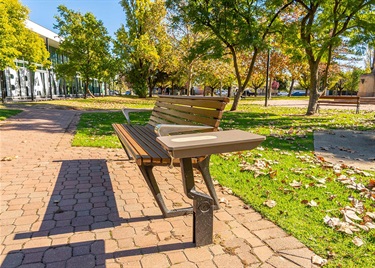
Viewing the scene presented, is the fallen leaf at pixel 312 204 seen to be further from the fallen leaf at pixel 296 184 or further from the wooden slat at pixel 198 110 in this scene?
the wooden slat at pixel 198 110

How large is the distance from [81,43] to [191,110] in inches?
992

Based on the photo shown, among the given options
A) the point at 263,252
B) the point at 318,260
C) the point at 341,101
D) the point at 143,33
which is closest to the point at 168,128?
the point at 263,252

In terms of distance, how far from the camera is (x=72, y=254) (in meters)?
2.25

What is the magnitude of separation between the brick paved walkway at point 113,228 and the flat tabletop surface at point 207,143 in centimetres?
88

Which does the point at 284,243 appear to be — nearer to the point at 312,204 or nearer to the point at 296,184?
the point at 312,204

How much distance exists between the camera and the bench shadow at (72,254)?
2.13 m

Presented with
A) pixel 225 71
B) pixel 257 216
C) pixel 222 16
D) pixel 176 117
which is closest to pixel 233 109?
pixel 222 16

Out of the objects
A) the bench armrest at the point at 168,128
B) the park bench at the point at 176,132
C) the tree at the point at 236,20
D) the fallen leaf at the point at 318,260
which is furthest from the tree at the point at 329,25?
the fallen leaf at the point at 318,260

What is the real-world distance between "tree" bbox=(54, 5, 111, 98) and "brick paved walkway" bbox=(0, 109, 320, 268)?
23608 millimetres

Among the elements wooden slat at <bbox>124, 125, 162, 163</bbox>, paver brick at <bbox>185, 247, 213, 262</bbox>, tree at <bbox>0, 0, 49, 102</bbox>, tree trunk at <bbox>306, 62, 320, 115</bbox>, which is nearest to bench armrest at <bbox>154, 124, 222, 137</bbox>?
wooden slat at <bbox>124, 125, 162, 163</bbox>

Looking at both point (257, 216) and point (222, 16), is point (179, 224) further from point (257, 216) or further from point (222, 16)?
point (222, 16)

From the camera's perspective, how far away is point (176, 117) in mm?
4047

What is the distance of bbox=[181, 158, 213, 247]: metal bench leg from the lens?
7.79 feet

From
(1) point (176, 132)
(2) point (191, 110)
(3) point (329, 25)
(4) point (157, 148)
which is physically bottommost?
(4) point (157, 148)
